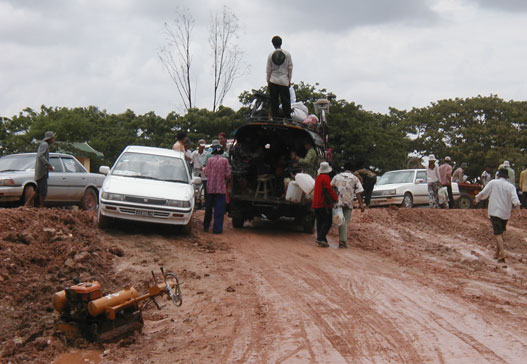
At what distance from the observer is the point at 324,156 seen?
13.8 metres

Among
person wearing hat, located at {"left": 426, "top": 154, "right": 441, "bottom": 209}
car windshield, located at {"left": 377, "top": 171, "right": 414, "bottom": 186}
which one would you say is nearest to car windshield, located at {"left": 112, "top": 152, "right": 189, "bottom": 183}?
person wearing hat, located at {"left": 426, "top": 154, "right": 441, "bottom": 209}

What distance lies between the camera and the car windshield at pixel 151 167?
38.5 ft

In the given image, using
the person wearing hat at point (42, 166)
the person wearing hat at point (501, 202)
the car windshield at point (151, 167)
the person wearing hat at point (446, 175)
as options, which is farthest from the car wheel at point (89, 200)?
the person wearing hat at point (446, 175)

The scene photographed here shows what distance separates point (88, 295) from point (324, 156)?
29.7 ft

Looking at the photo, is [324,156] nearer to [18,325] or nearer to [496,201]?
[496,201]

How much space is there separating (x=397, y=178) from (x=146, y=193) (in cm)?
1231

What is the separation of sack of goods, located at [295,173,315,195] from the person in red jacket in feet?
0.54

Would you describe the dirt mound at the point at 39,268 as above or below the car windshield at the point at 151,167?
below

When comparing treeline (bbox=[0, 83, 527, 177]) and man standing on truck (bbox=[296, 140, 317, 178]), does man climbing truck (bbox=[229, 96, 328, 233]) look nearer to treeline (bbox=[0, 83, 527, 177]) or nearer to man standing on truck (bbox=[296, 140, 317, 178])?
man standing on truck (bbox=[296, 140, 317, 178])

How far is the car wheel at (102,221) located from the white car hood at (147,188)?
0.52 meters

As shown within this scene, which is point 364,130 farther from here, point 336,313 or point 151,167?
point 336,313

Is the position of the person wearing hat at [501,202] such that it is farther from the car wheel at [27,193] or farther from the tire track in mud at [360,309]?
the car wheel at [27,193]

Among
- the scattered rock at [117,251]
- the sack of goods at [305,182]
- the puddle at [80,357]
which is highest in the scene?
the sack of goods at [305,182]

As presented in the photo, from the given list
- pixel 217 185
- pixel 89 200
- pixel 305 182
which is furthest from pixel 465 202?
pixel 89 200
